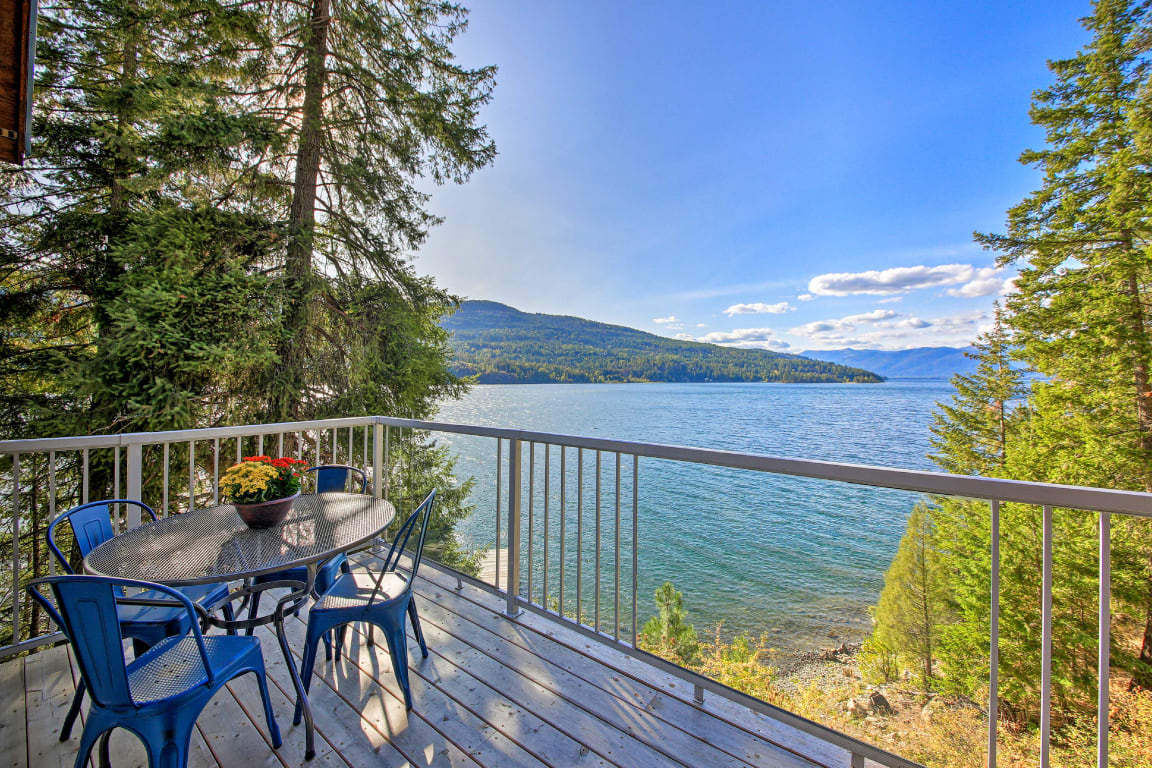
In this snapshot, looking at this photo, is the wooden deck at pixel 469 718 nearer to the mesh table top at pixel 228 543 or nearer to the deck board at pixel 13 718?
the deck board at pixel 13 718

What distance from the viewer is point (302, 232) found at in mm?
5637

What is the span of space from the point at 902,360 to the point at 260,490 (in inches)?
2650

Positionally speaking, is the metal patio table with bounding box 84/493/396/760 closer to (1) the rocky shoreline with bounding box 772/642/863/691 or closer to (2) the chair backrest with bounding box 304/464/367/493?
(2) the chair backrest with bounding box 304/464/367/493

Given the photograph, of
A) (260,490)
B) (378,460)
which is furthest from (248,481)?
(378,460)

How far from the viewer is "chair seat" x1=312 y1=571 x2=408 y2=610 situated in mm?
1799

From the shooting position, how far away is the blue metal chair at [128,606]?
165 cm

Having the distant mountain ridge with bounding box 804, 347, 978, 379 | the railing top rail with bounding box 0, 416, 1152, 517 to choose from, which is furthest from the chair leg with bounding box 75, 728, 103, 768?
the distant mountain ridge with bounding box 804, 347, 978, 379

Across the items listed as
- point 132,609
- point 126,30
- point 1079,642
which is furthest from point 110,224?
point 1079,642

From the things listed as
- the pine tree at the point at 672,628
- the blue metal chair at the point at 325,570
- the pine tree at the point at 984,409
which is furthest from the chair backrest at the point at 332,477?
the pine tree at the point at 984,409

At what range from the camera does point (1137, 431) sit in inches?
391

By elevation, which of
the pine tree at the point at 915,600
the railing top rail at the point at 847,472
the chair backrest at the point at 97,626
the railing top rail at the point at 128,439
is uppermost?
the railing top rail at the point at 847,472

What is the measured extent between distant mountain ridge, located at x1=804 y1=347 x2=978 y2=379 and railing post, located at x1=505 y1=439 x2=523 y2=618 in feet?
173

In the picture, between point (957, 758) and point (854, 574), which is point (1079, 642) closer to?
point (854, 574)

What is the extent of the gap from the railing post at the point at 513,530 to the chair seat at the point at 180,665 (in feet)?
4.23
